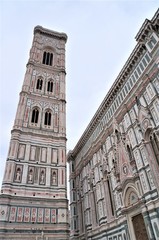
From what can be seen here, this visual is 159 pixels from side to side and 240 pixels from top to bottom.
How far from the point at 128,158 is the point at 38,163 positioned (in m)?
9.08

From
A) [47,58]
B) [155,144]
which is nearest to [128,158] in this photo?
[155,144]

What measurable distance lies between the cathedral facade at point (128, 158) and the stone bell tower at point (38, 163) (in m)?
3.08

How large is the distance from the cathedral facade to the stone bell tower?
3.08 meters

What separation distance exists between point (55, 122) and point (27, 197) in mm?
8730

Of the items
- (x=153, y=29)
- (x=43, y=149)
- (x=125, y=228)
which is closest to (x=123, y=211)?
(x=125, y=228)

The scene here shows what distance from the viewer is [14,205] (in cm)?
1518

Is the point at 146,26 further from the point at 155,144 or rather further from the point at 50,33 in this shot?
the point at 50,33

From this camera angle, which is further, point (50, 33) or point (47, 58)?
point (50, 33)

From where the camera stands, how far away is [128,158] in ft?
41.6

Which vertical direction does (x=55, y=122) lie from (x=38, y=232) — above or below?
above

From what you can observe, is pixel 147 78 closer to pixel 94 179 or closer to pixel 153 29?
pixel 153 29

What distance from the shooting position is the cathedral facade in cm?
1065

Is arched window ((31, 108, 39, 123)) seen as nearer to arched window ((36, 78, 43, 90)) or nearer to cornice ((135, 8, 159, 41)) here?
arched window ((36, 78, 43, 90))

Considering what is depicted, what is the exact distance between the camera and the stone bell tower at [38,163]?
14.9 meters
